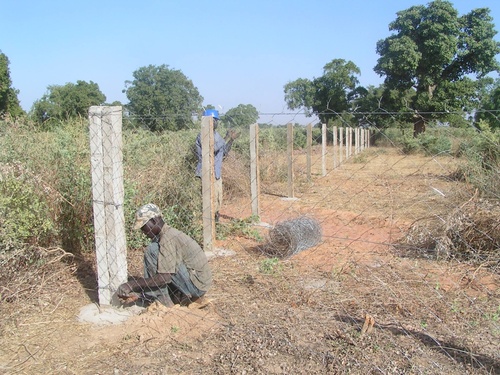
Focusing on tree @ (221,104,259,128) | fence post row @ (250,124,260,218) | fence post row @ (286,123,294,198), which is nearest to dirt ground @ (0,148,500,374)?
fence post row @ (250,124,260,218)

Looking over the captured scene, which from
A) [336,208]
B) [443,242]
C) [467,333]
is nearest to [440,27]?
[336,208]

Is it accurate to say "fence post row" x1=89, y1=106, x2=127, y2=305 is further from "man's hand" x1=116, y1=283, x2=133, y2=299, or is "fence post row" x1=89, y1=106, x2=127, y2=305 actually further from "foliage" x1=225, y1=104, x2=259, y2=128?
"foliage" x1=225, y1=104, x2=259, y2=128

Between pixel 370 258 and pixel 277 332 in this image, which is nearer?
pixel 277 332

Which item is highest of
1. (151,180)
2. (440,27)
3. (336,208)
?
(440,27)

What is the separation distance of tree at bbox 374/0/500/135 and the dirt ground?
2594cm

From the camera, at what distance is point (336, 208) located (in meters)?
8.26

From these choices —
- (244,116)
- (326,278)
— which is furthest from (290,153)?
(326,278)

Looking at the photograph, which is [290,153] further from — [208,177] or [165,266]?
[165,266]

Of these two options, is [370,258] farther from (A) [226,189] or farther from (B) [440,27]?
(B) [440,27]

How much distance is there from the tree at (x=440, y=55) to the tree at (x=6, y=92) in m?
25.7

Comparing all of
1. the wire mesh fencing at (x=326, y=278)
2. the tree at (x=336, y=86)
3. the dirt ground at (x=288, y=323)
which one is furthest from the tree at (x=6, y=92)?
the dirt ground at (x=288, y=323)

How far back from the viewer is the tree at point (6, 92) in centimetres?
2839

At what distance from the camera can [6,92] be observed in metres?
28.8

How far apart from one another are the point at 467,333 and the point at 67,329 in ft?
10.1
